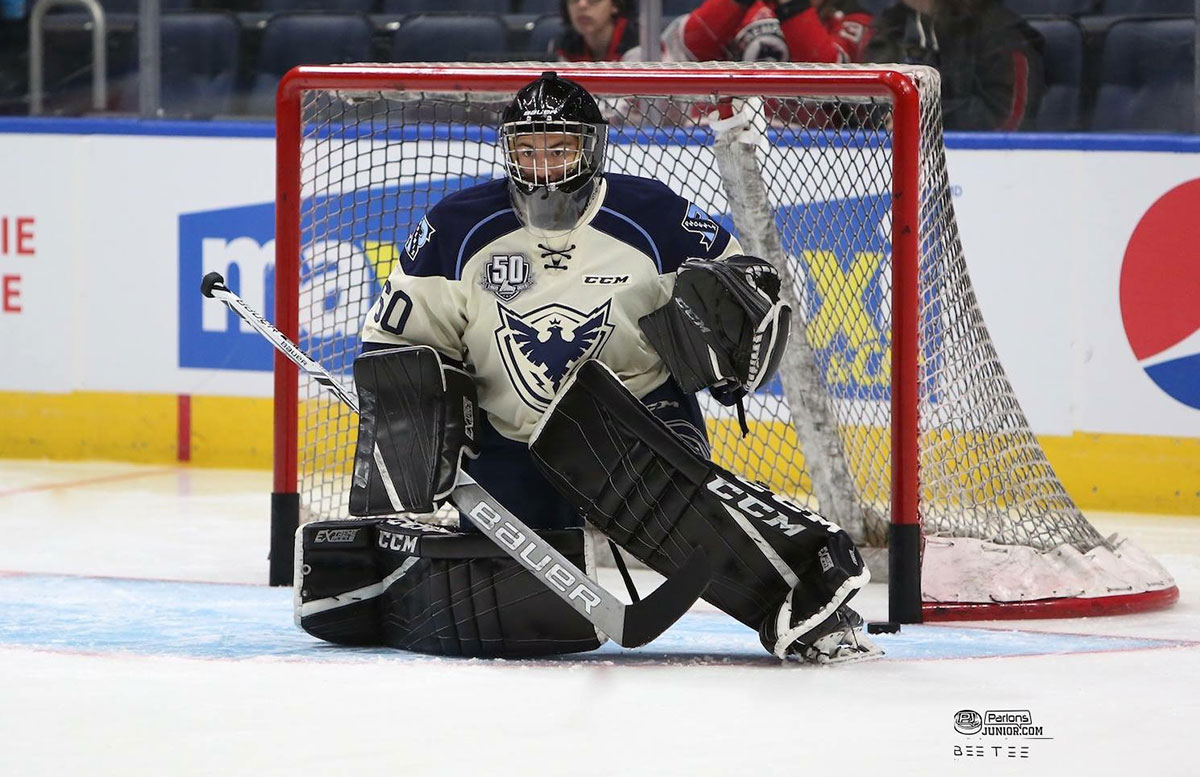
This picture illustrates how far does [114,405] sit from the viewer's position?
5766 millimetres

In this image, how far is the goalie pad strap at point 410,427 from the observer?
305cm

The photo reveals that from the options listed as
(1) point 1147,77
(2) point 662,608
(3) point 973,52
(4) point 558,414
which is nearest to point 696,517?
(2) point 662,608

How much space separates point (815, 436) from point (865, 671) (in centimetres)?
136

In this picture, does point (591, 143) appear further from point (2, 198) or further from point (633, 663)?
point (2, 198)

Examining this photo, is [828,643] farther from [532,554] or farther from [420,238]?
[420,238]

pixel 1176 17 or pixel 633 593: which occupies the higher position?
pixel 1176 17

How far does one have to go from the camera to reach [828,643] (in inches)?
115

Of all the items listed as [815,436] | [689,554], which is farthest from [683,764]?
[815,436]

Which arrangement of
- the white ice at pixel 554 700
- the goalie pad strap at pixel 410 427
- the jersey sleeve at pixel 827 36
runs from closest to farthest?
the white ice at pixel 554 700
the goalie pad strap at pixel 410 427
the jersey sleeve at pixel 827 36

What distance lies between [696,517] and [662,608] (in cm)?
18

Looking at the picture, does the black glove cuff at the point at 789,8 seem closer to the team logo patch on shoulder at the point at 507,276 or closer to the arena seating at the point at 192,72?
the arena seating at the point at 192,72

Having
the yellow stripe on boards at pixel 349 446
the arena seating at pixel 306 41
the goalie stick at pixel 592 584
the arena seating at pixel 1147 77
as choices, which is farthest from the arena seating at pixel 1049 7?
the goalie stick at pixel 592 584

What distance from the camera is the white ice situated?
2.28 m

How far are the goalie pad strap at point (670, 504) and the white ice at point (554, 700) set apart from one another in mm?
138
